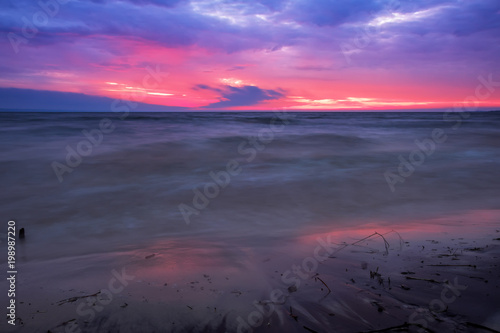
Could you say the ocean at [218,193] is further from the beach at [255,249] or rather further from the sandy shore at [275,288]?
the sandy shore at [275,288]

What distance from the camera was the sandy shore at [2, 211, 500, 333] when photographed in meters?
2.33

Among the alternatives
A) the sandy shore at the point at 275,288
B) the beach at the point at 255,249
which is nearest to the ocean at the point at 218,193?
the beach at the point at 255,249

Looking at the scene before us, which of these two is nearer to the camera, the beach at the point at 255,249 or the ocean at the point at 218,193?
the beach at the point at 255,249

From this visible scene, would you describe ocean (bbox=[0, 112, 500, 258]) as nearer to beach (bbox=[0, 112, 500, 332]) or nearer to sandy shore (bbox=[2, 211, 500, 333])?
beach (bbox=[0, 112, 500, 332])

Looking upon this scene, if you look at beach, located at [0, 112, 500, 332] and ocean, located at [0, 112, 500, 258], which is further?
ocean, located at [0, 112, 500, 258]

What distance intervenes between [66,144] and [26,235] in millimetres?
13159

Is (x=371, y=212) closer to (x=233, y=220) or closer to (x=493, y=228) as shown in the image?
(x=493, y=228)

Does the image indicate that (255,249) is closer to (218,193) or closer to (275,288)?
(275,288)

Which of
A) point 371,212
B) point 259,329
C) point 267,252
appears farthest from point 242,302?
point 371,212

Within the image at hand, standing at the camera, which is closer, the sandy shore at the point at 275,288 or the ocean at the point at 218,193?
the sandy shore at the point at 275,288

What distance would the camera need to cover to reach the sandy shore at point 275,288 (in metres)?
2.33

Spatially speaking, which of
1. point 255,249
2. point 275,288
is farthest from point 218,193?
point 275,288

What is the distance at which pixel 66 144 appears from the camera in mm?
16547

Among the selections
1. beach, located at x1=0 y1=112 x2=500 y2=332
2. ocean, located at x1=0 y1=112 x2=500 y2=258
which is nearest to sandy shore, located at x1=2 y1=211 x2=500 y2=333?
beach, located at x1=0 y1=112 x2=500 y2=332
